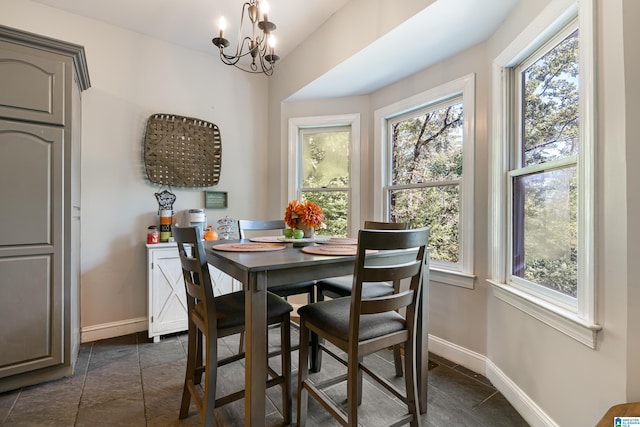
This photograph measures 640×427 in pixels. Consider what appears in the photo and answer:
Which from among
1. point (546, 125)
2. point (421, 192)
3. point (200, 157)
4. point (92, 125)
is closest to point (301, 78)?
point (200, 157)

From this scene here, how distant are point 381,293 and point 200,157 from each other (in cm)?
222

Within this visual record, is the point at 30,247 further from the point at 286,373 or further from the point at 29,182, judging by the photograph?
the point at 286,373

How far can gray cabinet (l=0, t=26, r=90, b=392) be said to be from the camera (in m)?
1.74

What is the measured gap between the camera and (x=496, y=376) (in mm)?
1882

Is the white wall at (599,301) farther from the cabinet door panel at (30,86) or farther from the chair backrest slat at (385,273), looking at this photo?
the cabinet door panel at (30,86)

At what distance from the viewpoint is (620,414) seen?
2.96 feet

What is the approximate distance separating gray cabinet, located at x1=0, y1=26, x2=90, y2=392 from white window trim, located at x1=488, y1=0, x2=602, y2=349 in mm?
2747

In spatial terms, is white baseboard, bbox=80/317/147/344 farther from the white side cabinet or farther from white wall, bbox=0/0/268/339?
the white side cabinet

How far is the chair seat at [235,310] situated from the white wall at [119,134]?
160cm

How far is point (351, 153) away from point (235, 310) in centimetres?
206

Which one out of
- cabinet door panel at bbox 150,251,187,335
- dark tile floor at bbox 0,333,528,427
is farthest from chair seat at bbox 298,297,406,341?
cabinet door panel at bbox 150,251,187,335

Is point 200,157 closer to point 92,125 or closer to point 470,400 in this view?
point 92,125

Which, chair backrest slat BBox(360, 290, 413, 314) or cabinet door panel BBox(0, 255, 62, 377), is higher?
chair backrest slat BBox(360, 290, 413, 314)

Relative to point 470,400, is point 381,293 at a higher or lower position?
higher
